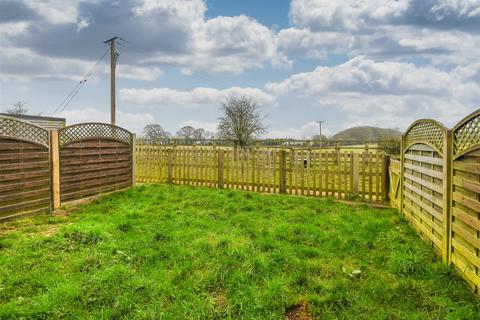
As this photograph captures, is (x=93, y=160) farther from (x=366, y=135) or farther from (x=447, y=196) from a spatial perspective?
(x=366, y=135)

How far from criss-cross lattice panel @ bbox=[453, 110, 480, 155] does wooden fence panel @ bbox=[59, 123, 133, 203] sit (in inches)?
301

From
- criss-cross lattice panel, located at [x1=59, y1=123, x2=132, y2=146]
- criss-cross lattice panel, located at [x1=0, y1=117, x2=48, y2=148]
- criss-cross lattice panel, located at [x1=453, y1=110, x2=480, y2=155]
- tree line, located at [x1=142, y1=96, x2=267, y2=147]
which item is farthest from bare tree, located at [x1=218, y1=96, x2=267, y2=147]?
criss-cross lattice panel, located at [x1=453, y1=110, x2=480, y2=155]

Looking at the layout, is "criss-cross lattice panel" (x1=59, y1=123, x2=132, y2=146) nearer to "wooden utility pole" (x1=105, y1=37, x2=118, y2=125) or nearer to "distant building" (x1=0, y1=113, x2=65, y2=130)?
"wooden utility pole" (x1=105, y1=37, x2=118, y2=125)

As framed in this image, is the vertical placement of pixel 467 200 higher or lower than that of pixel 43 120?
lower

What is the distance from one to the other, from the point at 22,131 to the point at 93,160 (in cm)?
217

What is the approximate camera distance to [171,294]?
3219mm

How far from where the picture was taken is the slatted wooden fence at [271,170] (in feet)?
25.6

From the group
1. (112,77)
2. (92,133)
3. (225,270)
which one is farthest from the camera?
(112,77)

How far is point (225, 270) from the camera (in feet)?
12.1

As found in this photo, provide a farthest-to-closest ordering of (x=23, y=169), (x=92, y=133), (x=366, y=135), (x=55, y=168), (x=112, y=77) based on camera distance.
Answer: (x=366, y=135), (x=112, y=77), (x=92, y=133), (x=55, y=168), (x=23, y=169)

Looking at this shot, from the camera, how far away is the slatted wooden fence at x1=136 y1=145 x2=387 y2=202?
7805mm

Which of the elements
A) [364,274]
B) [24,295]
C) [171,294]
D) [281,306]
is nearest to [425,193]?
[364,274]

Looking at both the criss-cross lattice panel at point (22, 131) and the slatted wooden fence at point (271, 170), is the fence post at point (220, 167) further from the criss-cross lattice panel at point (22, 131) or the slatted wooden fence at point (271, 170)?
the criss-cross lattice panel at point (22, 131)

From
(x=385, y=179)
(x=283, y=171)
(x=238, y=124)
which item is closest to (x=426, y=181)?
(x=385, y=179)
